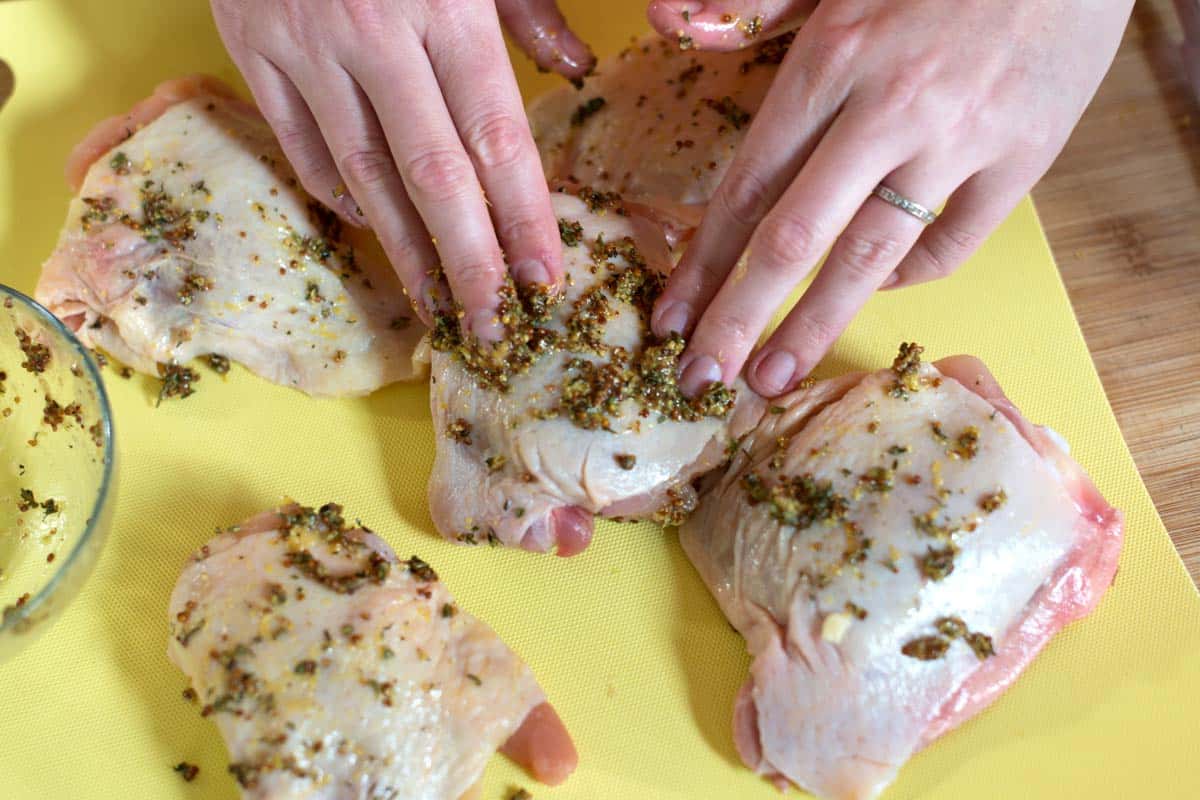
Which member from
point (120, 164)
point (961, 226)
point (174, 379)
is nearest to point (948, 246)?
point (961, 226)

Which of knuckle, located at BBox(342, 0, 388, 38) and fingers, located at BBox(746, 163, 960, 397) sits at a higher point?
knuckle, located at BBox(342, 0, 388, 38)

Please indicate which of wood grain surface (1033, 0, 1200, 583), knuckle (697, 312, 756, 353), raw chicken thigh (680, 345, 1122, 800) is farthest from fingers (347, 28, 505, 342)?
wood grain surface (1033, 0, 1200, 583)

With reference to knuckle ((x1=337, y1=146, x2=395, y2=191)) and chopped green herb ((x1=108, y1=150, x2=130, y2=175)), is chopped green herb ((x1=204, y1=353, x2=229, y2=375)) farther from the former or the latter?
knuckle ((x1=337, y1=146, x2=395, y2=191))

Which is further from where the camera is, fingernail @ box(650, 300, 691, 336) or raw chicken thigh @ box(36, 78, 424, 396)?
raw chicken thigh @ box(36, 78, 424, 396)

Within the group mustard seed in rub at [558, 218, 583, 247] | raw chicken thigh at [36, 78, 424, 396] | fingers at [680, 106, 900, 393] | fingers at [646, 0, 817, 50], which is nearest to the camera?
fingers at [680, 106, 900, 393]

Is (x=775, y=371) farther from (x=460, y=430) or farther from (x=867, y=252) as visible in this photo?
(x=460, y=430)

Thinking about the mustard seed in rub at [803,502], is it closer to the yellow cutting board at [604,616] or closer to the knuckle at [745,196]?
the yellow cutting board at [604,616]
